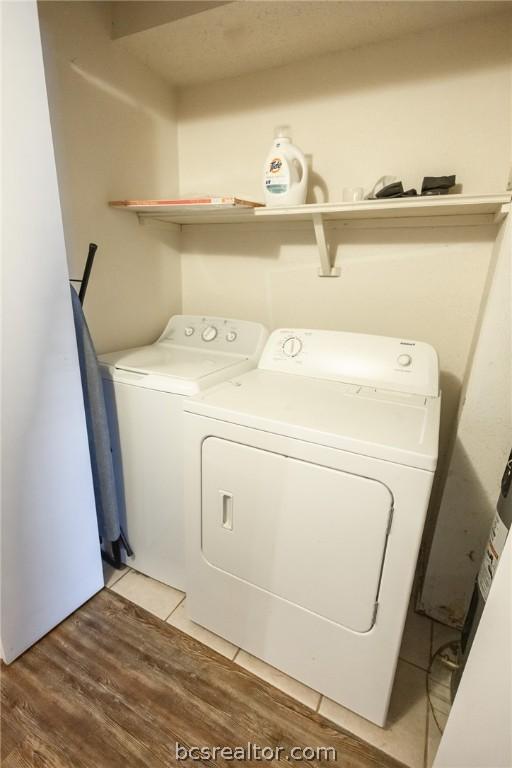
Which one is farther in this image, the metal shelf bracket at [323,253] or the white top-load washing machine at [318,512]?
the metal shelf bracket at [323,253]

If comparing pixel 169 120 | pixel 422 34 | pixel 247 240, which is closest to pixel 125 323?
pixel 247 240

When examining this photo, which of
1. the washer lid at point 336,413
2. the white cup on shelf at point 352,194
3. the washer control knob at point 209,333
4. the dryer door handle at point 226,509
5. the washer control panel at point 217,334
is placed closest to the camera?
the washer lid at point 336,413

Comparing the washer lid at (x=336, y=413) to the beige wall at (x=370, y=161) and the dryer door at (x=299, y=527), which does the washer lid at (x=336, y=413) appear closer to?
the dryer door at (x=299, y=527)

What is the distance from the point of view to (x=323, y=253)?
5.32 ft

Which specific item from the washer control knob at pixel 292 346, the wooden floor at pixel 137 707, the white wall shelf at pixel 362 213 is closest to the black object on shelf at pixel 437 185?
the white wall shelf at pixel 362 213

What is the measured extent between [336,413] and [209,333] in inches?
36.6

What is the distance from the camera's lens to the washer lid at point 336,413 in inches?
36.1

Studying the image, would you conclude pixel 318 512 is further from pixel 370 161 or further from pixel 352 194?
pixel 370 161

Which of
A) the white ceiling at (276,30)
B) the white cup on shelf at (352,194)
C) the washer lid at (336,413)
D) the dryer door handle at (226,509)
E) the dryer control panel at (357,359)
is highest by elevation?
the white ceiling at (276,30)

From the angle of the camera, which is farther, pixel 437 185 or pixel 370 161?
pixel 370 161

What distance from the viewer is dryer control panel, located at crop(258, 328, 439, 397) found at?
133 cm

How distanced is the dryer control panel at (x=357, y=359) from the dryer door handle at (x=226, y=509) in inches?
22.9

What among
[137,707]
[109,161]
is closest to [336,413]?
[137,707]

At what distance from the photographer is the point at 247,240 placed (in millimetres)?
1881
